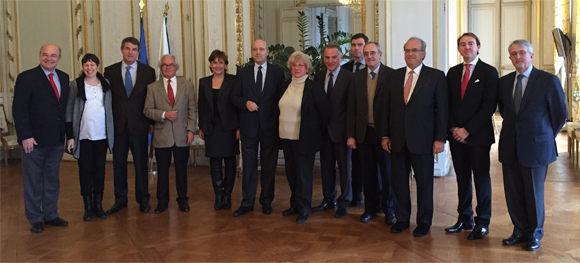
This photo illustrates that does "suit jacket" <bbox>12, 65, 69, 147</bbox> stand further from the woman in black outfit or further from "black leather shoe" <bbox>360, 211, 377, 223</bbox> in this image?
"black leather shoe" <bbox>360, 211, 377, 223</bbox>

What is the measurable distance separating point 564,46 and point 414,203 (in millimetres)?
6966

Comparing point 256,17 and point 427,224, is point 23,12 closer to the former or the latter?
point 256,17

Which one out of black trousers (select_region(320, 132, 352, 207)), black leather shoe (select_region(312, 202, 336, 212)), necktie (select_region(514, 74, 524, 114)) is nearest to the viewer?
necktie (select_region(514, 74, 524, 114))

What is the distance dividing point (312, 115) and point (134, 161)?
6.02ft

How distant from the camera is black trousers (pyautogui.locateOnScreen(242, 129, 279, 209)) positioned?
4773mm

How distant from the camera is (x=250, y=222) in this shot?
15.1 ft

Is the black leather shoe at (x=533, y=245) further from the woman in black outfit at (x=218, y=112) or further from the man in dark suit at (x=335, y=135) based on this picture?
the woman in black outfit at (x=218, y=112)

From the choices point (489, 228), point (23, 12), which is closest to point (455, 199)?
point (489, 228)

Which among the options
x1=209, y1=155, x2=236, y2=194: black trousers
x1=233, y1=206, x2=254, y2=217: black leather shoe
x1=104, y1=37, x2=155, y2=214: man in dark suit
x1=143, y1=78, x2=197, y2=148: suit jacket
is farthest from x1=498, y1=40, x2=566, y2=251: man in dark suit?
x1=104, y1=37, x2=155, y2=214: man in dark suit

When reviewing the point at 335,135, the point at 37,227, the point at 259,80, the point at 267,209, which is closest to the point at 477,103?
the point at 335,135

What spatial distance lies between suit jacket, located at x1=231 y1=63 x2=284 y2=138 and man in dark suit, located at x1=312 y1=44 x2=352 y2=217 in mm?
430

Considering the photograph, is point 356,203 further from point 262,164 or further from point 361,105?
point 361,105

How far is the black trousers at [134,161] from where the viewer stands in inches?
195

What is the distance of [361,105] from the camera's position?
4.44 meters
